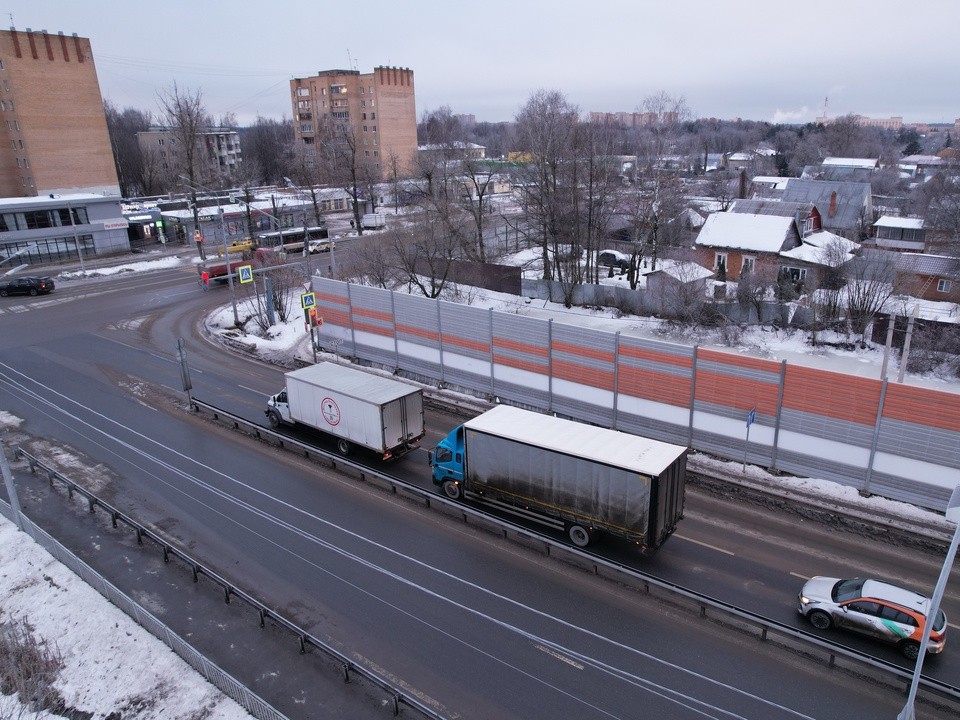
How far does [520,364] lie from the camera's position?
25438 millimetres

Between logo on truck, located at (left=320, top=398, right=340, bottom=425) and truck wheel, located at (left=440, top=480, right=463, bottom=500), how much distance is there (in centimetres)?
462

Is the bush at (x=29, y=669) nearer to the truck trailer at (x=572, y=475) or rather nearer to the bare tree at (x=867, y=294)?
the truck trailer at (x=572, y=475)

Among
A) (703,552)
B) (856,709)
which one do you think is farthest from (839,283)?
Answer: (856,709)

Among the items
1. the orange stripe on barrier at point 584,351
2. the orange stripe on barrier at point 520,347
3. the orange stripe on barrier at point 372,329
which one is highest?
Answer: the orange stripe on barrier at point 584,351

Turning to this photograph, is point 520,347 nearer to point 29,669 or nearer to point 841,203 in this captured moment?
point 29,669

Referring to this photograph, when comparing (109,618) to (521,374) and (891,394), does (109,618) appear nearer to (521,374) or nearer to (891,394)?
(521,374)

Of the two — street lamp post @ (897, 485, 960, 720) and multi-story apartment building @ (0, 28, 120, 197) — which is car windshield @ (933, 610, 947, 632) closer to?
street lamp post @ (897, 485, 960, 720)

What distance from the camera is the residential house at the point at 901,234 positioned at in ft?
186

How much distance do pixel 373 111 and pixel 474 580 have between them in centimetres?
10309

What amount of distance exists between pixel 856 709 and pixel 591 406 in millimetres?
13320

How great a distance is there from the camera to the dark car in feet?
149

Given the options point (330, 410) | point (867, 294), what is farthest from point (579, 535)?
point (867, 294)

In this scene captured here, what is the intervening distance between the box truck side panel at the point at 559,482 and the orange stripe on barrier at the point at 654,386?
7267mm

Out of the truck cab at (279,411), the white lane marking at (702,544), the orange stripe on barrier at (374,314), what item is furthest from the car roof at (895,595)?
the orange stripe on barrier at (374,314)
